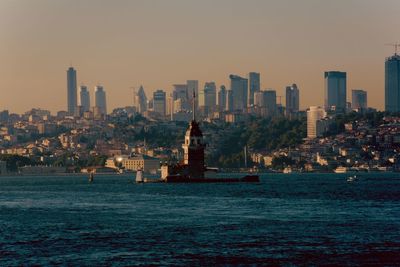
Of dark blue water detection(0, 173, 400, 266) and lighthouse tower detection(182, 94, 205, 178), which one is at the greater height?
lighthouse tower detection(182, 94, 205, 178)

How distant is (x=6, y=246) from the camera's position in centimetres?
5034

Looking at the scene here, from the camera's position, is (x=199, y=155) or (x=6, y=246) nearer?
(x=6, y=246)

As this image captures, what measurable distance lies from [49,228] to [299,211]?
58.1ft

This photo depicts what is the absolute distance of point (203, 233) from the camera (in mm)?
54875

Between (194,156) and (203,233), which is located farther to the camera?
(194,156)

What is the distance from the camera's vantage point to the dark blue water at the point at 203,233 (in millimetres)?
45719

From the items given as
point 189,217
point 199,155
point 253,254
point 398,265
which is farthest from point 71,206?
point 199,155

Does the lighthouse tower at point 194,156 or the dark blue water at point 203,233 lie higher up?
the lighthouse tower at point 194,156

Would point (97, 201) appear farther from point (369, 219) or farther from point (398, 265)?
point (398, 265)

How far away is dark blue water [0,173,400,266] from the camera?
150ft

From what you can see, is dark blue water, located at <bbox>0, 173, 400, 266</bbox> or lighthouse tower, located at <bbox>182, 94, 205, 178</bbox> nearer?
dark blue water, located at <bbox>0, 173, 400, 266</bbox>

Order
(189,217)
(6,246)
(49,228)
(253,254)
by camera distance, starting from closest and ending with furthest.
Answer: (253,254) → (6,246) → (49,228) → (189,217)

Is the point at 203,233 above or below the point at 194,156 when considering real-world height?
below

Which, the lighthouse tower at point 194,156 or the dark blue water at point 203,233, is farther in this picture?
the lighthouse tower at point 194,156
